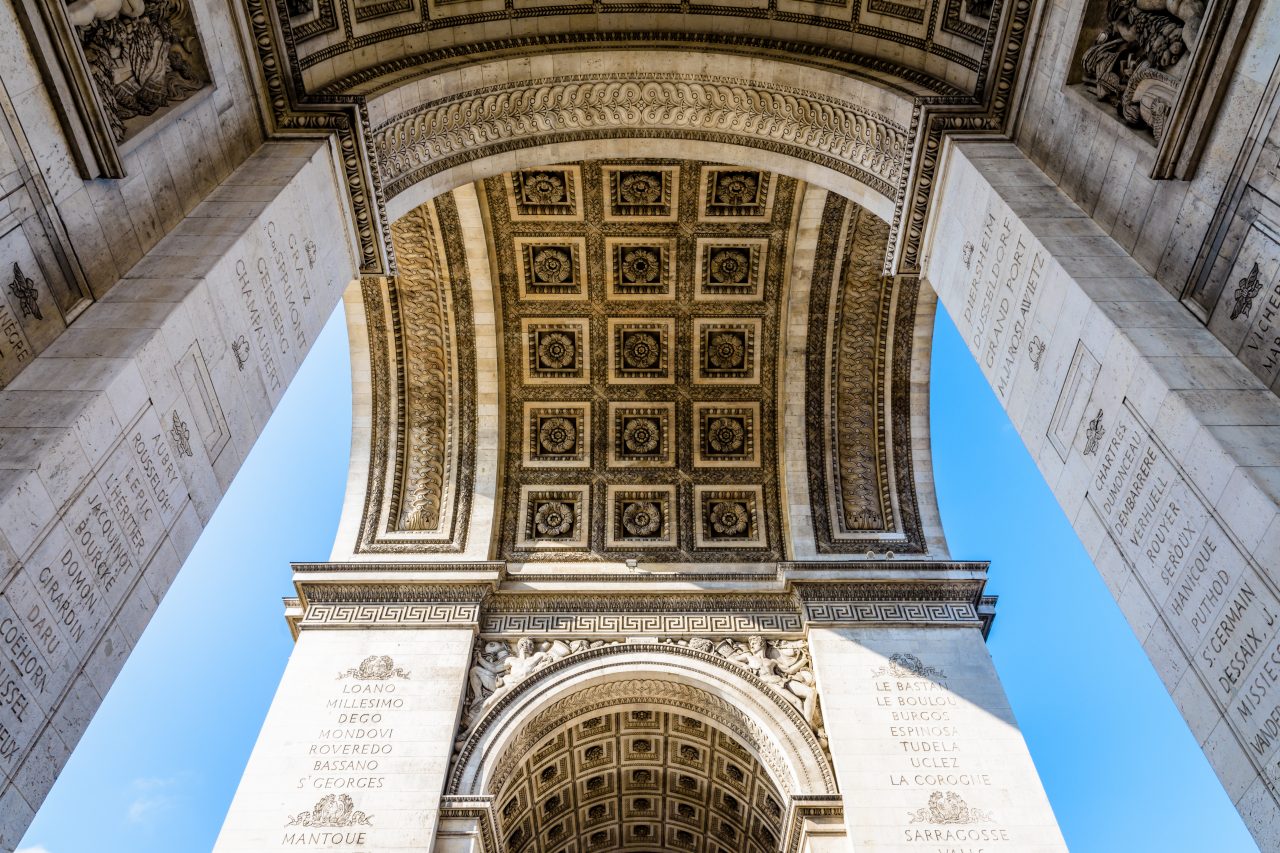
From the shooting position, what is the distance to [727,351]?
15078 millimetres

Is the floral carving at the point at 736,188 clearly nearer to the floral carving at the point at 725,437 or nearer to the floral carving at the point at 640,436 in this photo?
the floral carving at the point at 725,437

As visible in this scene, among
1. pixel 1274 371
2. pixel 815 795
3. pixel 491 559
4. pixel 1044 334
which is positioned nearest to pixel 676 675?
pixel 815 795

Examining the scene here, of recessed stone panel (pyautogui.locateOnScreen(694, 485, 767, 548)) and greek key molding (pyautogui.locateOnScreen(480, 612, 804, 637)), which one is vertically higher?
recessed stone panel (pyautogui.locateOnScreen(694, 485, 767, 548))

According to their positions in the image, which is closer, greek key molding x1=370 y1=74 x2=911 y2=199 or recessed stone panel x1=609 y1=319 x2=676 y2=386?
greek key molding x1=370 y1=74 x2=911 y2=199

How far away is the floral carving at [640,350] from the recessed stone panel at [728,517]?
227 centimetres

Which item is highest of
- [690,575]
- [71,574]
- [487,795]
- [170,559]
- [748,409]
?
[748,409]

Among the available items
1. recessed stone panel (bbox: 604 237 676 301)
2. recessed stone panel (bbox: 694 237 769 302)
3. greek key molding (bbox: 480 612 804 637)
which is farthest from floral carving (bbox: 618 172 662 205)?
greek key molding (bbox: 480 612 804 637)

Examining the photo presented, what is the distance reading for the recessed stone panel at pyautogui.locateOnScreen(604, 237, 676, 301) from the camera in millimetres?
14422

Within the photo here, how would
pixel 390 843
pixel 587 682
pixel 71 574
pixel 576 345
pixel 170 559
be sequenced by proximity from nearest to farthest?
pixel 71 574
pixel 170 559
pixel 390 843
pixel 587 682
pixel 576 345

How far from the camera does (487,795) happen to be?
10125 mm

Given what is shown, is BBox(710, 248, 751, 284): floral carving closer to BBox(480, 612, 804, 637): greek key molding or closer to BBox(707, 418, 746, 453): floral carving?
BBox(707, 418, 746, 453): floral carving

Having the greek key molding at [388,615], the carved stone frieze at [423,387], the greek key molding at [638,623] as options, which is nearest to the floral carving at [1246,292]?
the greek key molding at [638,623]

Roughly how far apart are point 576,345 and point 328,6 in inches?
293

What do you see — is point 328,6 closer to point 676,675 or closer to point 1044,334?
point 1044,334
